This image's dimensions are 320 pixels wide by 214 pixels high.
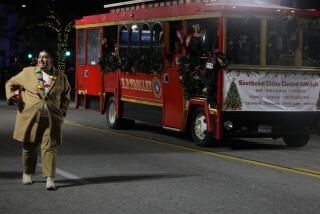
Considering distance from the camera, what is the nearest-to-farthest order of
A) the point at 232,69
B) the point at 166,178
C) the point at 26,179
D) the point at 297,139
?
the point at 26,179 < the point at 166,178 < the point at 232,69 < the point at 297,139

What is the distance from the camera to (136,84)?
16.2 meters

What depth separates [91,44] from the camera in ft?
63.2

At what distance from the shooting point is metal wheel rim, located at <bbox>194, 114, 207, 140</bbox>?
1344 cm

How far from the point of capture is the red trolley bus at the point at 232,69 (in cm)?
1298

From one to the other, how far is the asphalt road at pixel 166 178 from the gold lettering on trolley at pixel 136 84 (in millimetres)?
1251

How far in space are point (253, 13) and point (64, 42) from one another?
103 feet

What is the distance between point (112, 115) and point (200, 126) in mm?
4558

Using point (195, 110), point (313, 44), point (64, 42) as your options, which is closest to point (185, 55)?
point (195, 110)

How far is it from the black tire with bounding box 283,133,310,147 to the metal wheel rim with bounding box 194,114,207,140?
6.32ft

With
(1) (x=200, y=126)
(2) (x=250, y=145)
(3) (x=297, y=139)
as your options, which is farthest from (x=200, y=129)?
(3) (x=297, y=139)

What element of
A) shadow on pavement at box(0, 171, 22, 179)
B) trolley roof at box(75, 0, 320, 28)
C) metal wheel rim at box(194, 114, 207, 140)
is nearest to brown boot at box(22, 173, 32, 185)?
shadow on pavement at box(0, 171, 22, 179)

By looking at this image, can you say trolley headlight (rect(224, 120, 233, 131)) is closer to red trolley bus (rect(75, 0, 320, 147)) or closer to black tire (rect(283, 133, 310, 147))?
red trolley bus (rect(75, 0, 320, 147))

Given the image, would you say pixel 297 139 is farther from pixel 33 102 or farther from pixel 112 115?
pixel 33 102

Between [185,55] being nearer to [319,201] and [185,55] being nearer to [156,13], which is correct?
[156,13]
